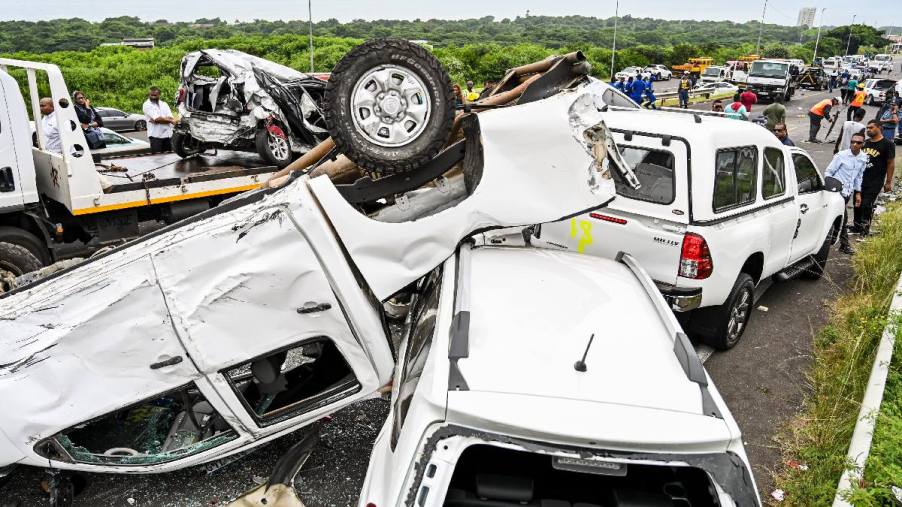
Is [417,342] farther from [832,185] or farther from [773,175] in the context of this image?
[832,185]

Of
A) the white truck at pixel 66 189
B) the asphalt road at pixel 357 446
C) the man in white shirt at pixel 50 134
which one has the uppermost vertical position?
the man in white shirt at pixel 50 134

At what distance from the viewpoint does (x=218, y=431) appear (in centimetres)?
358

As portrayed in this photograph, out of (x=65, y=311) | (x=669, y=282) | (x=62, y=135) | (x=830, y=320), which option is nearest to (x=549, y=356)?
(x=65, y=311)

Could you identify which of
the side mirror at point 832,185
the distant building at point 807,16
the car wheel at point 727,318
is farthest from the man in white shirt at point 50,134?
the distant building at point 807,16

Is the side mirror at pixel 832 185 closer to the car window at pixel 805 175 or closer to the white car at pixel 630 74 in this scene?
the car window at pixel 805 175

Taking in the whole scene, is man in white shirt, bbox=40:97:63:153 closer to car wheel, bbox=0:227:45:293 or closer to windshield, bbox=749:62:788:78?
car wheel, bbox=0:227:45:293

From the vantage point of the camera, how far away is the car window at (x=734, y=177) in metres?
5.11

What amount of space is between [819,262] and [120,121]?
56.3 ft

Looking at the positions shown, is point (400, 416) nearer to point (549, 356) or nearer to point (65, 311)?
point (549, 356)

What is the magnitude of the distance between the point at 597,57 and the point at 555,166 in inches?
1927

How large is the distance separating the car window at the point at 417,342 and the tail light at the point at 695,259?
7.14ft

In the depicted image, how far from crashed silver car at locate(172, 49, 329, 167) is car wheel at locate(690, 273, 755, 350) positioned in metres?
5.32

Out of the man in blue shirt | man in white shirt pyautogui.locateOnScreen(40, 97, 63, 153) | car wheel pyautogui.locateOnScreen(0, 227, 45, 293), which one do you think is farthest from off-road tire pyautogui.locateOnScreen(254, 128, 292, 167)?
the man in blue shirt

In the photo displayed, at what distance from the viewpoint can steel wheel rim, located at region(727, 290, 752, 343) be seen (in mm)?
5551
